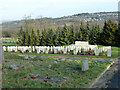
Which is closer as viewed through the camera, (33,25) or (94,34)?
(94,34)

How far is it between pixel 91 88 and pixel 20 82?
3.29 metres

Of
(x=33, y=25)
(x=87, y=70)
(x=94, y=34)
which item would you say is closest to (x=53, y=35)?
(x=94, y=34)

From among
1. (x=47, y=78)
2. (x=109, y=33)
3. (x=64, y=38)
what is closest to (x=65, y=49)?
(x=64, y=38)

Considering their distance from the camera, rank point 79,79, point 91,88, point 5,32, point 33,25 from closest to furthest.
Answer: point 91,88, point 79,79, point 33,25, point 5,32

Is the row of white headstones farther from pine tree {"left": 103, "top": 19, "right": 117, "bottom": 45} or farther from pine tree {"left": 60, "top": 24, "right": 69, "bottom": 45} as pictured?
pine tree {"left": 60, "top": 24, "right": 69, "bottom": 45}

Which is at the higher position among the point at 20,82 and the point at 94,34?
the point at 94,34

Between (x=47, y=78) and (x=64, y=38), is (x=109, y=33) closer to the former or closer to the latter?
(x=64, y=38)

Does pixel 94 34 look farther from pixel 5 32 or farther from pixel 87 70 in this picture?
pixel 5 32

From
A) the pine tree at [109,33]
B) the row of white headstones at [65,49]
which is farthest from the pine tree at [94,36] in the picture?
the row of white headstones at [65,49]

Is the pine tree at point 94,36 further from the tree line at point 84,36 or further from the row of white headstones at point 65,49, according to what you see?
the row of white headstones at point 65,49

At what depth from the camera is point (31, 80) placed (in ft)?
25.5

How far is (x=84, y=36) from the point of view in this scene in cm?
2603

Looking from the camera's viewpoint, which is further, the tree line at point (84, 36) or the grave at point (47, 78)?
the tree line at point (84, 36)

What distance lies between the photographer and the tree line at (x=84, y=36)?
23627mm
